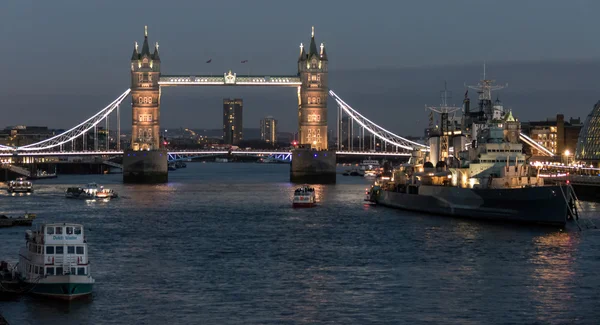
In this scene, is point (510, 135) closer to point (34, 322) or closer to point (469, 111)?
point (469, 111)

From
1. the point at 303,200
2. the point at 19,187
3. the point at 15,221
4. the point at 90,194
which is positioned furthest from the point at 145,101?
the point at 15,221

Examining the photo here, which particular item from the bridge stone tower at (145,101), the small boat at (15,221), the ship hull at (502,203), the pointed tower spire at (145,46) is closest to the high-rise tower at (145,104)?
the bridge stone tower at (145,101)

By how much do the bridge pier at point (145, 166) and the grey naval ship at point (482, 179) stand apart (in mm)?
46646

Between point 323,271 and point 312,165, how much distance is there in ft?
245

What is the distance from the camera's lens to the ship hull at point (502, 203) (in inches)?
1903

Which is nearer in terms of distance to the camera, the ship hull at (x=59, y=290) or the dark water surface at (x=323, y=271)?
the dark water surface at (x=323, y=271)

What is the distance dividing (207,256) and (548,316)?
15.0 metres

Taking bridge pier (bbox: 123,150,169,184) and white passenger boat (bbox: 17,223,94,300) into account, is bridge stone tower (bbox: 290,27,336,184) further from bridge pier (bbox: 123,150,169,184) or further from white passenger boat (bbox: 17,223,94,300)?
white passenger boat (bbox: 17,223,94,300)

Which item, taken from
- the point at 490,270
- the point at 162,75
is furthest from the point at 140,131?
the point at 490,270

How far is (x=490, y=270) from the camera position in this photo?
119ft

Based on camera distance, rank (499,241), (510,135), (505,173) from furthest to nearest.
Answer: (510,135), (505,173), (499,241)

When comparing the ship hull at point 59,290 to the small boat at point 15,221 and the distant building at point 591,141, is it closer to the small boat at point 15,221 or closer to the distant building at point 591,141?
the small boat at point 15,221

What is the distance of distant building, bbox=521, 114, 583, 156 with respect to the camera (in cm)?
12104

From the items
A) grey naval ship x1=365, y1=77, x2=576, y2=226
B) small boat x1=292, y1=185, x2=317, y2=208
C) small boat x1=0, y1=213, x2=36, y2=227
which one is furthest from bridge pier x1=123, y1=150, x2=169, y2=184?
small boat x1=0, y1=213, x2=36, y2=227
